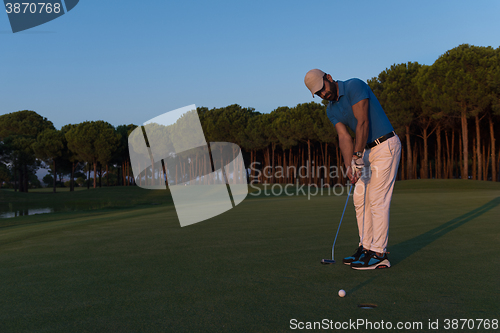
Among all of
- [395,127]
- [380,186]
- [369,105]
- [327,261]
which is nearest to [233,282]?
[327,261]

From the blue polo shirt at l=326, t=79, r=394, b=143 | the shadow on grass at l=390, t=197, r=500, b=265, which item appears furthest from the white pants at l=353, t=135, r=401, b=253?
the shadow on grass at l=390, t=197, r=500, b=265

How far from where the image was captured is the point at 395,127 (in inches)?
1470

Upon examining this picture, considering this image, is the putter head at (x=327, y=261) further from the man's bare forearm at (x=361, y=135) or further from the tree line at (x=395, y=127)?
the tree line at (x=395, y=127)

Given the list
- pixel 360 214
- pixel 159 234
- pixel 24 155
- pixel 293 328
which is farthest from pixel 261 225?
pixel 24 155

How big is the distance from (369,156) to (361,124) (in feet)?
1.37

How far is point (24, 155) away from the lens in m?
49.1

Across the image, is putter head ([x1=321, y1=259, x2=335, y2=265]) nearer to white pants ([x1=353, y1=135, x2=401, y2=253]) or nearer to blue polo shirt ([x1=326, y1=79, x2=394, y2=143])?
white pants ([x1=353, y1=135, x2=401, y2=253])

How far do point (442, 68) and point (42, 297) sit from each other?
3683cm

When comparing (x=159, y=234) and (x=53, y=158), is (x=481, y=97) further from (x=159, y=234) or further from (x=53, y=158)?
(x=53, y=158)

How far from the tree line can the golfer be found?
3252cm

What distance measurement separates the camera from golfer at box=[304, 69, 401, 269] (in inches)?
163

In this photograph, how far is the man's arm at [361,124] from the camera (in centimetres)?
412

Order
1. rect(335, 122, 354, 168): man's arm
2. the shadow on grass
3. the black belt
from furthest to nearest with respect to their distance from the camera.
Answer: the shadow on grass, rect(335, 122, 354, 168): man's arm, the black belt

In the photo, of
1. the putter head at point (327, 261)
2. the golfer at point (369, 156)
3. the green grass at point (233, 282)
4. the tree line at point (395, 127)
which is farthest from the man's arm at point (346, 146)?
the tree line at point (395, 127)
